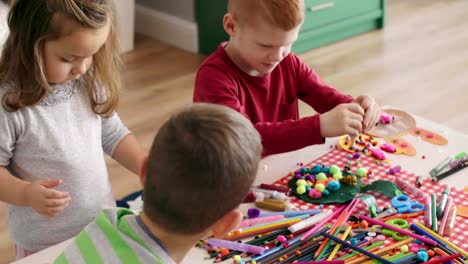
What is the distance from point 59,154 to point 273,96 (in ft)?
1.79

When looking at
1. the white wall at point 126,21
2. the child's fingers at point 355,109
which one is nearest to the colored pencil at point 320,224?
the child's fingers at point 355,109

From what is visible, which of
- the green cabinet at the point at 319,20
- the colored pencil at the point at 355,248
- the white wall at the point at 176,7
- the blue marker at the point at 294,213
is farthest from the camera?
the white wall at the point at 176,7

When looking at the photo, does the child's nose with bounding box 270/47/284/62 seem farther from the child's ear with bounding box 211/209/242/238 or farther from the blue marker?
the child's ear with bounding box 211/209/242/238

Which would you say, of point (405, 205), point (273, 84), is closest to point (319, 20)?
point (273, 84)

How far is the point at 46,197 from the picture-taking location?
4.00 feet

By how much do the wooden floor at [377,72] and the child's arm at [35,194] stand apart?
1237 mm

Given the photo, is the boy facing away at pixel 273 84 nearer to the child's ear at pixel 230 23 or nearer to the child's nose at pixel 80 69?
the child's ear at pixel 230 23

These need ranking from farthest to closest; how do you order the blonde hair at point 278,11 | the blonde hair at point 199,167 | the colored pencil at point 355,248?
the blonde hair at point 278,11 < the colored pencil at point 355,248 < the blonde hair at point 199,167

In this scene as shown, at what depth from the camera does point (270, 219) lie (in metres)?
1.30

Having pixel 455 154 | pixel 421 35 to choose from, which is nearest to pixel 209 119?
pixel 455 154

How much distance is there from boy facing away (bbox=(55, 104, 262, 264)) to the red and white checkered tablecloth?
467 millimetres

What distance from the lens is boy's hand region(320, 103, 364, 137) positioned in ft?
4.64

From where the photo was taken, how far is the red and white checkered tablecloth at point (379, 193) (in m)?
1.27

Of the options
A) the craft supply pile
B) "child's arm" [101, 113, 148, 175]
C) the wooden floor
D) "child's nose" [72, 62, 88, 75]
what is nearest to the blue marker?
the craft supply pile
